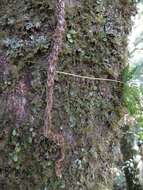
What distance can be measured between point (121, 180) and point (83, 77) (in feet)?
12.7

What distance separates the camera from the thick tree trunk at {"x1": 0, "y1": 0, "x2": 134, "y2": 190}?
1.06 metres

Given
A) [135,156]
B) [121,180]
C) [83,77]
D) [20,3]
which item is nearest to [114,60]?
[83,77]

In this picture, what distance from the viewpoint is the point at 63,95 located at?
1.12m

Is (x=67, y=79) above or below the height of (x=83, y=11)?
below

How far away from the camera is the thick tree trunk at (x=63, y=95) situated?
1.06 metres

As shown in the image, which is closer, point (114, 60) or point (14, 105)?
point (14, 105)

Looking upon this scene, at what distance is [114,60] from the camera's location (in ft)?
4.18

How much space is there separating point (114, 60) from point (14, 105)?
1.38ft

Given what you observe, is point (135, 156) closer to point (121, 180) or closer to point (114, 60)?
point (121, 180)

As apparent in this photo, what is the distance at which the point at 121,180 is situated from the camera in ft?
15.6

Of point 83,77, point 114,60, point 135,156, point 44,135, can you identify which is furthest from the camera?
point 135,156

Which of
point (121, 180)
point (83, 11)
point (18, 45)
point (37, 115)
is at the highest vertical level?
point (83, 11)

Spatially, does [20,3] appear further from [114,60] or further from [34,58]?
[114,60]

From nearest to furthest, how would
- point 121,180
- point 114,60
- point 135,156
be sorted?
point 114,60 → point 135,156 → point 121,180
